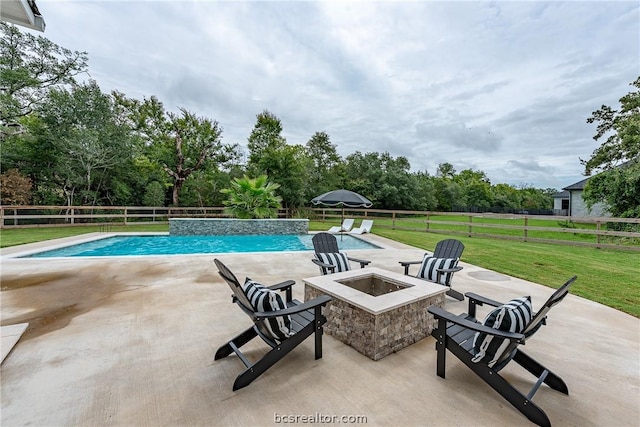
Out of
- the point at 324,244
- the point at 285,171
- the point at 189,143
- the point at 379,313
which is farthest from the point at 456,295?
the point at 189,143

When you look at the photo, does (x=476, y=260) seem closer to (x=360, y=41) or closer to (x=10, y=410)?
(x=10, y=410)

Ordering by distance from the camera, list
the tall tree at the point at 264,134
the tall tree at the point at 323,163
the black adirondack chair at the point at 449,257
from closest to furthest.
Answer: the black adirondack chair at the point at 449,257 < the tall tree at the point at 264,134 < the tall tree at the point at 323,163

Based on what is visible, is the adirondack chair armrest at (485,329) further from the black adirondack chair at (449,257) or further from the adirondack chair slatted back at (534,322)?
the black adirondack chair at (449,257)

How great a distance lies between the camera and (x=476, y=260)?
6.73 metres

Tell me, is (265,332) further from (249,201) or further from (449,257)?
(249,201)

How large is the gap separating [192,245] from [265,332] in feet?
28.5

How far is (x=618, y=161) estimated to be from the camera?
13.9 m

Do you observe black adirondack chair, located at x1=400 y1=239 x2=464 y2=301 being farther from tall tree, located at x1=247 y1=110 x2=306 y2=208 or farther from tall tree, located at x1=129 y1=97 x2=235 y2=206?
tall tree, located at x1=129 y1=97 x2=235 y2=206

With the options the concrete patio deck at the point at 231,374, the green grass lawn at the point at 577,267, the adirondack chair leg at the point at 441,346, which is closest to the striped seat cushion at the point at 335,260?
the concrete patio deck at the point at 231,374

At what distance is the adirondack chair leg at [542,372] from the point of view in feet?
7.04

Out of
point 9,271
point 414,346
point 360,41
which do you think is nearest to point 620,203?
point 360,41

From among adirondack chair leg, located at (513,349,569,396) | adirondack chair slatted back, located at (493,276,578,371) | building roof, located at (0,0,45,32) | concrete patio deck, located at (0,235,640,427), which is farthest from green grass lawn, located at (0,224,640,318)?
building roof, located at (0,0,45,32)

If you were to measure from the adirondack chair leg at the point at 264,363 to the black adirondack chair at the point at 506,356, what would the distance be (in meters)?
1.23

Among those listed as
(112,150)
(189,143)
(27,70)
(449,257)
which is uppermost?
(27,70)
